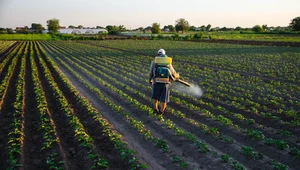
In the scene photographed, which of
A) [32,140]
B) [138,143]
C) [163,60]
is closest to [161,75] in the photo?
[163,60]

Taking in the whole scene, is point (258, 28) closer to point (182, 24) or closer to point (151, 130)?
point (182, 24)

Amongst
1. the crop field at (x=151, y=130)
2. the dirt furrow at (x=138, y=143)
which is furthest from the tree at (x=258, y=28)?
the dirt furrow at (x=138, y=143)

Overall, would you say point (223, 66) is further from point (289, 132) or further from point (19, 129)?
point (19, 129)

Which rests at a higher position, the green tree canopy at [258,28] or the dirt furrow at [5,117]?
the green tree canopy at [258,28]

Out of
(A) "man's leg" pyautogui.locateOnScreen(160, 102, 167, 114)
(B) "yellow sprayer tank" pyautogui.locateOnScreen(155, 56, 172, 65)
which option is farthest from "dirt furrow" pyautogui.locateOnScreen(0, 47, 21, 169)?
(B) "yellow sprayer tank" pyautogui.locateOnScreen(155, 56, 172, 65)

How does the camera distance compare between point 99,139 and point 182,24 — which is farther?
point 182,24

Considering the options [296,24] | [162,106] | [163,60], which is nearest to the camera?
[163,60]

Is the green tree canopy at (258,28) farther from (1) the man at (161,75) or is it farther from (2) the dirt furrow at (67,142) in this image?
(2) the dirt furrow at (67,142)

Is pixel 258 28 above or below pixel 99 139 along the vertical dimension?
above

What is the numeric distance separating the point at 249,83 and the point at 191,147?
8238 millimetres

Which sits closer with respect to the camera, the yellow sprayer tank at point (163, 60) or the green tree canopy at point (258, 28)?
the yellow sprayer tank at point (163, 60)

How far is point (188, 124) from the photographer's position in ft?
24.1

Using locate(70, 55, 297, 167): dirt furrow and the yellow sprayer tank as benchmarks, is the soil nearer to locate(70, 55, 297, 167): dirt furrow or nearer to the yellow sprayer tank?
locate(70, 55, 297, 167): dirt furrow

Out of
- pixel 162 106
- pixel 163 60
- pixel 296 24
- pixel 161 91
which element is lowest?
pixel 162 106
